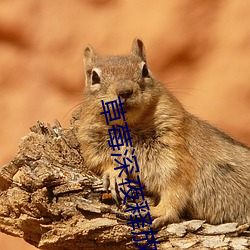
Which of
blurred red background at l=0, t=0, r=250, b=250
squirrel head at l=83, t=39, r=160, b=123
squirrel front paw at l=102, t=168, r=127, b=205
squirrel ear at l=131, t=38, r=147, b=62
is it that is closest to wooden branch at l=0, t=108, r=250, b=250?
squirrel front paw at l=102, t=168, r=127, b=205

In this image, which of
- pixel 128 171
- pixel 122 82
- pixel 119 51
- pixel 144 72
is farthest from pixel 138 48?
pixel 119 51

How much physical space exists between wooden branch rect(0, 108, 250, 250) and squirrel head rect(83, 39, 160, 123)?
0.70 feet

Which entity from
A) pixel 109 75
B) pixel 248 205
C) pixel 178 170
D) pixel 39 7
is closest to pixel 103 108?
pixel 109 75

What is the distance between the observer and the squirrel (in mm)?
1373

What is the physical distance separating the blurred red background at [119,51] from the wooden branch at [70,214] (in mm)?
903

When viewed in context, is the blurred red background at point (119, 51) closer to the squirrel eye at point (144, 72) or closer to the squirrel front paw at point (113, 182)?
the squirrel eye at point (144, 72)

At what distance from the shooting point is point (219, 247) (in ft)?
4.21

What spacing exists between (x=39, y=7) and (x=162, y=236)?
141 centimetres

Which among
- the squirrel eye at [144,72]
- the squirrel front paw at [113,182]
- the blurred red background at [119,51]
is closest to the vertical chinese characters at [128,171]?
the squirrel front paw at [113,182]

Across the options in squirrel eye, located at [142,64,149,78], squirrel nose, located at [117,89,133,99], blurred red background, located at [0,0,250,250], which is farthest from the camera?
Result: blurred red background, located at [0,0,250,250]

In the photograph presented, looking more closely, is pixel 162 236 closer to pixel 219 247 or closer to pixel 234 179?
pixel 219 247

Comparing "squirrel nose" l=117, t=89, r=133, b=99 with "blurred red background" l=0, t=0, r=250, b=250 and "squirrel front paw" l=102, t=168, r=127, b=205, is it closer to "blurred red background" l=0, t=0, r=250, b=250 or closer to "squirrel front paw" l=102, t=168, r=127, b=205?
"squirrel front paw" l=102, t=168, r=127, b=205

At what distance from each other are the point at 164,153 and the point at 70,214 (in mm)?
292

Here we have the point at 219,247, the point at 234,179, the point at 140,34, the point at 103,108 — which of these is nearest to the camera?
the point at 219,247
